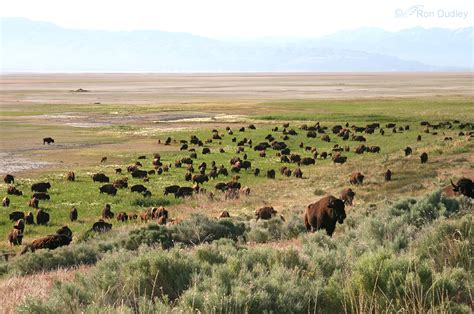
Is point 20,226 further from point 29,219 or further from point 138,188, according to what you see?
point 138,188

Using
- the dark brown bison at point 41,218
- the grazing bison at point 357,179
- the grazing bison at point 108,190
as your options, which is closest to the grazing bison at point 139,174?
the grazing bison at point 108,190

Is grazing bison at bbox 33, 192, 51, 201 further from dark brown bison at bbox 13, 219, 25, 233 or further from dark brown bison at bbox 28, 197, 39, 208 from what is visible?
dark brown bison at bbox 13, 219, 25, 233

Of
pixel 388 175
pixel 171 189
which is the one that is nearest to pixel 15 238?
pixel 171 189

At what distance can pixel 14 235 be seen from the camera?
60.6 feet

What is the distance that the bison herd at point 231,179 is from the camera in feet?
53.7

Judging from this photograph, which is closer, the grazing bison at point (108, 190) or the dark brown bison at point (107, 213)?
the dark brown bison at point (107, 213)

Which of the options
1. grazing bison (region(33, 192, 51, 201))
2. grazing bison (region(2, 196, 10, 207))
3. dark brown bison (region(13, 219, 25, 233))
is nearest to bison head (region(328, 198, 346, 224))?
dark brown bison (region(13, 219, 25, 233))

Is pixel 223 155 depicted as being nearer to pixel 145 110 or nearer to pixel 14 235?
pixel 14 235

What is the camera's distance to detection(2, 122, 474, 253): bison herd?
53.7ft

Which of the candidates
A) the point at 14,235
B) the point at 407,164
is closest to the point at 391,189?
the point at 407,164

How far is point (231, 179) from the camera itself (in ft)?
105

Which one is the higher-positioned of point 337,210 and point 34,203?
point 337,210

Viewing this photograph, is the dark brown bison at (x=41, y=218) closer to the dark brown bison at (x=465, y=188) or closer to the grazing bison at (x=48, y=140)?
the dark brown bison at (x=465, y=188)

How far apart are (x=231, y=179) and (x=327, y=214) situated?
1740cm
